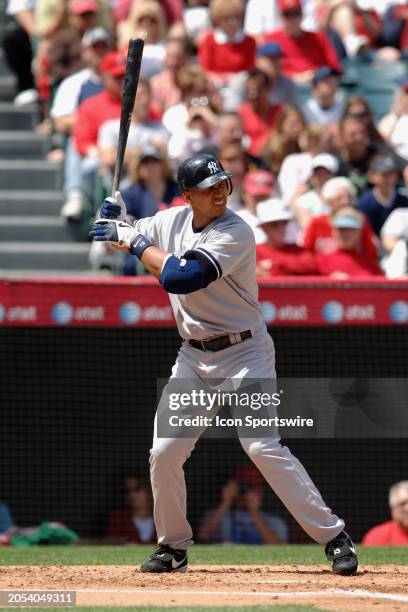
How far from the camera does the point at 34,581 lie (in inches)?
225

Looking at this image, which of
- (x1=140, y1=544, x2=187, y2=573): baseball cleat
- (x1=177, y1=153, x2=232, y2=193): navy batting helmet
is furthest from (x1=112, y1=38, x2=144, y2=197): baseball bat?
(x1=140, y1=544, x2=187, y2=573): baseball cleat

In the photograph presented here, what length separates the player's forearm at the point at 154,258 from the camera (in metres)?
5.66

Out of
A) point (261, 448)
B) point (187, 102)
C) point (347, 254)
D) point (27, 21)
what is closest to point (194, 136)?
point (187, 102)

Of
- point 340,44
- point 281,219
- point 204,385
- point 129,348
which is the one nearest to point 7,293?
point 129,348

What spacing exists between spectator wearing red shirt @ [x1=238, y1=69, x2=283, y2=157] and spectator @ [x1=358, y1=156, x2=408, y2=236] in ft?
4.08

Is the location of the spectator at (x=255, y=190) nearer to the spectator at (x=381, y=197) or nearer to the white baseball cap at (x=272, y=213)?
the white baseball cap at (x=272, y=213)

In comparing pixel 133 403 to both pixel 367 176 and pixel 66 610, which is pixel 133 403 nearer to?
pixel 367 176

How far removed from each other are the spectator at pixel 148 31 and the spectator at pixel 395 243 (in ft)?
9.54

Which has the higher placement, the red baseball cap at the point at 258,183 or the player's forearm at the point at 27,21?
the player's forearm at the point at 27,21

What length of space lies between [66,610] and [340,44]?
8.53 meters

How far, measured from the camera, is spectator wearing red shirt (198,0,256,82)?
38.0 ft

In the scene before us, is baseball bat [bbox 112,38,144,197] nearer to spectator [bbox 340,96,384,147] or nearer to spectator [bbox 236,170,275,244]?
spectator [bbox 236,170,275,244]

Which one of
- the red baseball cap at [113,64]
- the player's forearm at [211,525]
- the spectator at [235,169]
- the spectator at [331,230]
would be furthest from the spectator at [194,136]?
the player's forearm at [211,525]

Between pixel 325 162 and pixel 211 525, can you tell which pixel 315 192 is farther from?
pixel 211 525
